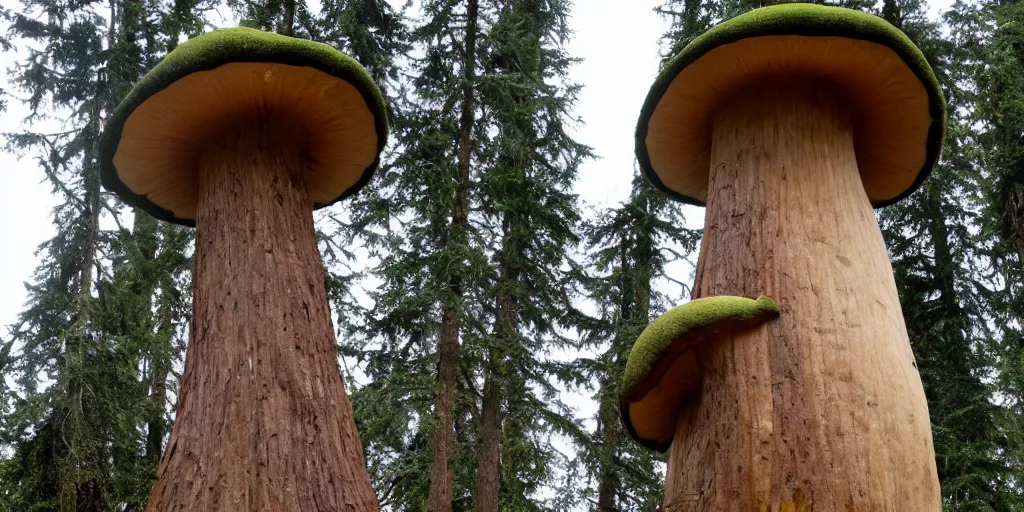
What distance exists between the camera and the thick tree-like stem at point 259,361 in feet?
11.4

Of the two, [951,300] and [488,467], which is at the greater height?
[951,300]

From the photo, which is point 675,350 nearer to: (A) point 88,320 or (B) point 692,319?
(B) point 692,319

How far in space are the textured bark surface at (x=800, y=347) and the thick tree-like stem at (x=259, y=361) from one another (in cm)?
170

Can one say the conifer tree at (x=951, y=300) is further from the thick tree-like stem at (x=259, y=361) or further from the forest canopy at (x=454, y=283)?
the thick tree-like stem at (x=259, y=361)

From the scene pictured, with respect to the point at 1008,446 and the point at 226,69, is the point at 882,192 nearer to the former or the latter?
the point at 226,69

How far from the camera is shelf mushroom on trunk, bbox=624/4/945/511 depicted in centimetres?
295

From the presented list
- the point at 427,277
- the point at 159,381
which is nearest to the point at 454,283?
the point at 427,277

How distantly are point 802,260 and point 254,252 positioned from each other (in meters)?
2.82

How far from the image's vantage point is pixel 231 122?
14.1 ft

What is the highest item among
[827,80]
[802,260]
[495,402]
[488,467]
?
[495,402]

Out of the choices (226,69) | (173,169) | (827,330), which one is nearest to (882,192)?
(827,330)

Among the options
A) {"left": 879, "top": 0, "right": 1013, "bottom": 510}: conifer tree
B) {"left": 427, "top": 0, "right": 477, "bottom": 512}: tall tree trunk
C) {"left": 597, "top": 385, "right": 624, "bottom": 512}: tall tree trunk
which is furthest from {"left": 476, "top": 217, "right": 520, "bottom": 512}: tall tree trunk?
{"left": 879, "top": 0, "right": 1013, "bottom": 510}: conifer tree

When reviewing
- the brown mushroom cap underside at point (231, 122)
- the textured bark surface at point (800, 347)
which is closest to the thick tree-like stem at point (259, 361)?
the brown mushroom cap underside at point (231, 122)

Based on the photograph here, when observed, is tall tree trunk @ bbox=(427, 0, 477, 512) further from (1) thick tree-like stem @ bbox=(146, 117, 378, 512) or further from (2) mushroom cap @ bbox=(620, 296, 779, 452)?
(2) mushroom cap @ bbox=(620, 296, 779, 452)
